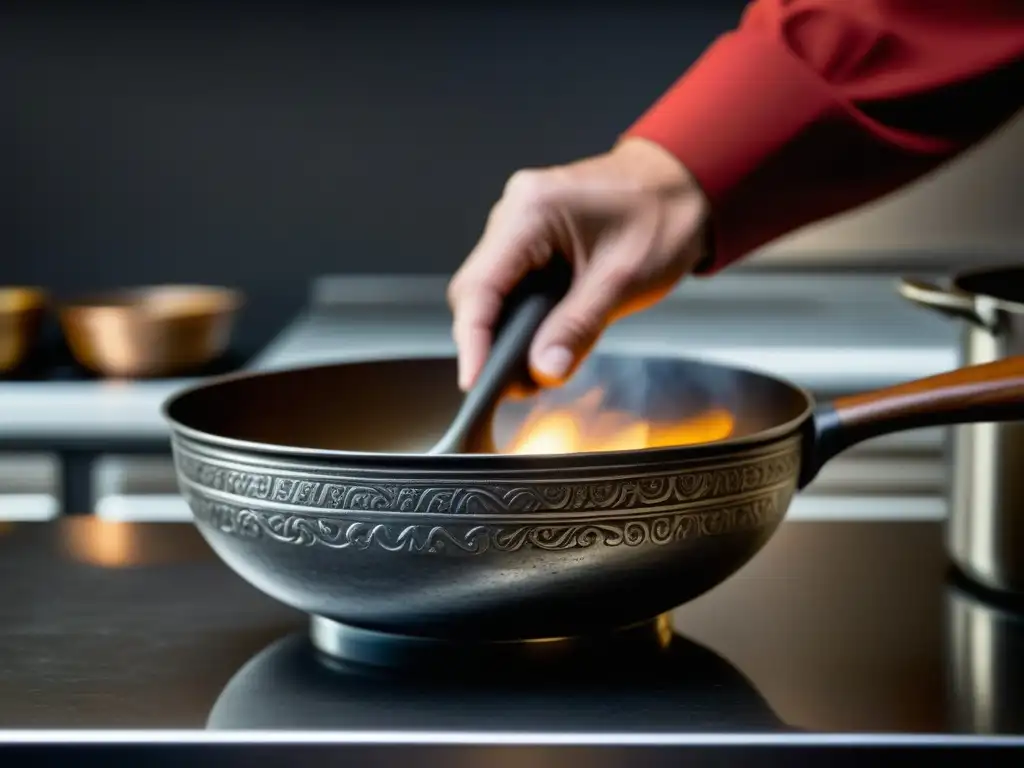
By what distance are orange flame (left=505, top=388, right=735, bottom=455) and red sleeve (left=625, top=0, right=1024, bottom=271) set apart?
209 millimetres

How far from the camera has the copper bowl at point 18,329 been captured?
1.75 m

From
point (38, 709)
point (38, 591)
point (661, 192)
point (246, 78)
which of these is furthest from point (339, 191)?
point (38, 709)

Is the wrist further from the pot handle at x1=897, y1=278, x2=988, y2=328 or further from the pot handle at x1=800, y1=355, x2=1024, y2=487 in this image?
the pot handle at x1=800, y1=355, x2=1024, y2=487

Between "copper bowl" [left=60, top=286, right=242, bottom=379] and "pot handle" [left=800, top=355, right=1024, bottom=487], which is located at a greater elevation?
"pot handle" [left=800, top=355, right=1024, bottom=487]

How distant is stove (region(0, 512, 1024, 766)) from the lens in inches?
19.9

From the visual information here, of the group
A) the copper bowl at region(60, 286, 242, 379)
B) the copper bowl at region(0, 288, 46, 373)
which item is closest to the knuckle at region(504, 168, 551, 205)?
the copper bowl at region(60, 286, 242, 379)

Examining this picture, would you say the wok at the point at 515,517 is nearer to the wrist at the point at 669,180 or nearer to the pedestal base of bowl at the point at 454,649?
the pedestal base of bowl at the point at 454,649

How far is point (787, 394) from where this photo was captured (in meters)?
0.67

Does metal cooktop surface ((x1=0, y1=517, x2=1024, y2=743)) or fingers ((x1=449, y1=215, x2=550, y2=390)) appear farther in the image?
fingers ((x1=449, y1=215, x2=550, y2=390))

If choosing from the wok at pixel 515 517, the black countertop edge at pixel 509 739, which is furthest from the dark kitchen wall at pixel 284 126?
the black countertop edge at pixel 509 739

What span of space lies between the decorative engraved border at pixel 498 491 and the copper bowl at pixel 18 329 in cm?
131

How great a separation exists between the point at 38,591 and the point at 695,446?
0.35 meters

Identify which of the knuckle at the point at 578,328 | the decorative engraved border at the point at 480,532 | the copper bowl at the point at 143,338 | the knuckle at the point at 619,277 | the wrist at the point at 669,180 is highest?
the wrist at the point at 669,180

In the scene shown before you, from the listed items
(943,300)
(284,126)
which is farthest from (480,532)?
(284,126)
